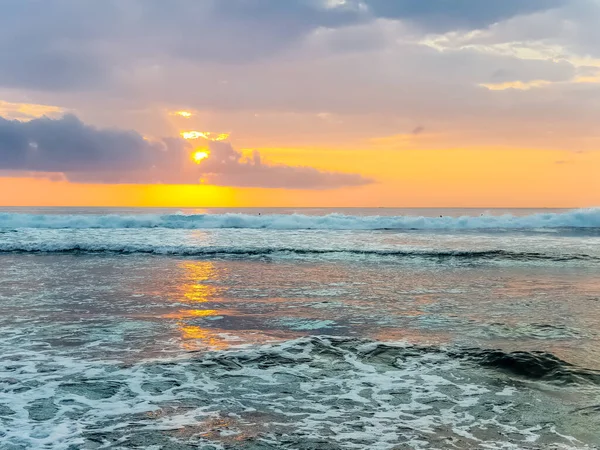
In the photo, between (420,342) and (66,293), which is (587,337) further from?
(66,293)

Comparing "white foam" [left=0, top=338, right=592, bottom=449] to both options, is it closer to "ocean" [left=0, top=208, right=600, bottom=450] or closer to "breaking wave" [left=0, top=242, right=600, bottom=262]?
"ocean" [left=0, top=208, right=600, bottom=450]

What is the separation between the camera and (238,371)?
23.8 ft

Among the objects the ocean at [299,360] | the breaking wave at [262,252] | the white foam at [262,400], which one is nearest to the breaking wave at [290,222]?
the breaking wave at [262,252]

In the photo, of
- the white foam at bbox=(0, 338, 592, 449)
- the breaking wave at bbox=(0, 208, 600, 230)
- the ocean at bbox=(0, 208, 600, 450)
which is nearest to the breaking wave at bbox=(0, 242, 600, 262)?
the ocean at bbox=(0, 208, 600, 450)

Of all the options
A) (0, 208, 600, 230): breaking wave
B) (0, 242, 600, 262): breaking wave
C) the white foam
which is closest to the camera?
the white foam

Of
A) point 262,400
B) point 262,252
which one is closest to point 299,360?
point 262,400

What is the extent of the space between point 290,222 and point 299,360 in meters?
42.1

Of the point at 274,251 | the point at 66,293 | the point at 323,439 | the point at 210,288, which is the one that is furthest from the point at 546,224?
the point at 323,439

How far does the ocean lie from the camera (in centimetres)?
534

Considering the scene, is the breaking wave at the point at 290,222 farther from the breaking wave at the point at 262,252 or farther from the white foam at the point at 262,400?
the white foam at the point at 262,400

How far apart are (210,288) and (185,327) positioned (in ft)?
17.2

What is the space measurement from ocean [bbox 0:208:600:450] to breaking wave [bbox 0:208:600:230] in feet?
98.7

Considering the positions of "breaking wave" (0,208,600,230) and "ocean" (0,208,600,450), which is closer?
"ocean" (0,208,600,450)

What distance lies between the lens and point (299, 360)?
786 centimetres
